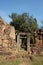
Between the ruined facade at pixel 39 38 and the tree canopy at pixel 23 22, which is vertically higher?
the tree canopy at pixel 23 22

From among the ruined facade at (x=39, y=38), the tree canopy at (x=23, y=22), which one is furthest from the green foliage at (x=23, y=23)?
the ruined facade at (x=39, y=38)

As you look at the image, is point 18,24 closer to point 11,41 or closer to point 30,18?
point 30,18

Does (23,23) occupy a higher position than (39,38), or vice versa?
(23,23)

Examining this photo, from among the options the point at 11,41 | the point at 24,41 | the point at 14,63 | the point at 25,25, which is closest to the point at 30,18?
the point at 25,25

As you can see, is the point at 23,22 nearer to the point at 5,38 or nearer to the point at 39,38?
the point at 39,38

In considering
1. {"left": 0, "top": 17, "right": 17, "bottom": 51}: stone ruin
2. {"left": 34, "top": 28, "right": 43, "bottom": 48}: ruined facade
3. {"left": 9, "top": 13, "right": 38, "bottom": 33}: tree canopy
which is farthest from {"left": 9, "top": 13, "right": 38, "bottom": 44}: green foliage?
{"left": 0, "top": 17, "right": 17, "bottom": 51}: stone ruin

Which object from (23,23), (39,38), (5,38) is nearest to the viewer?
(5,38)

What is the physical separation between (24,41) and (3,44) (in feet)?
62.8

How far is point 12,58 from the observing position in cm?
1123

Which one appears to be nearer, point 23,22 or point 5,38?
A: point 5,38

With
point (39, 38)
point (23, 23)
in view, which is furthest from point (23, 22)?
point (39, 38)

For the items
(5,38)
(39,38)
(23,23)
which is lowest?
(5,38)

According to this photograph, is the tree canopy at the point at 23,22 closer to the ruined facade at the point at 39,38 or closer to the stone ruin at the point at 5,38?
the ruined facade at the point at 39,38

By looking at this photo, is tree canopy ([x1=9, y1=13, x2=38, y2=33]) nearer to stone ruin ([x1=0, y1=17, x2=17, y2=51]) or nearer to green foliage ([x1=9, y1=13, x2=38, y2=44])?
green foliage ([x1=9, y1=13, x2=38, y2=44])
